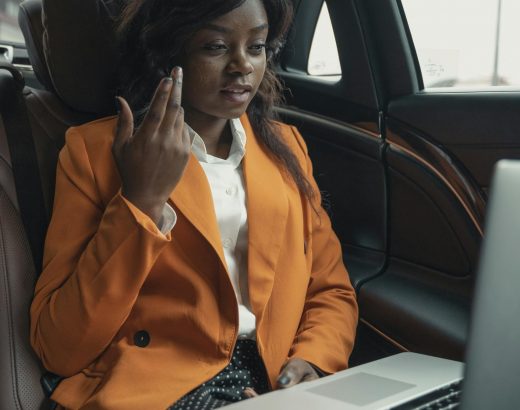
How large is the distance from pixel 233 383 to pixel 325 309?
255 mm

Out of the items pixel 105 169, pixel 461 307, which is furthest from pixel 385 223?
pixel 105 169

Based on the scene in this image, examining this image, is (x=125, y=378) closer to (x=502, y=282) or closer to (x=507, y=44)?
(x=502, y=282)

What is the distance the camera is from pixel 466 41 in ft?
5.71

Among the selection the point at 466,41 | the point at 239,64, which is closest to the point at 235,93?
the point at 239,64

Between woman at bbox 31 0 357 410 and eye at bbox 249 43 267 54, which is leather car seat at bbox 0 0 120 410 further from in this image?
eye at bbox 249 43 267 54

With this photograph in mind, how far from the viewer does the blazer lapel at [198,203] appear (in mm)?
1380

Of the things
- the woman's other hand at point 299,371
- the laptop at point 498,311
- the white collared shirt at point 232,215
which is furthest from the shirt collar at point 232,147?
the laptop at point 498,311

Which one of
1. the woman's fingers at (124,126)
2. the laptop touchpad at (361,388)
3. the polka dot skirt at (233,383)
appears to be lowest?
the polka dot skirt at (233,383)

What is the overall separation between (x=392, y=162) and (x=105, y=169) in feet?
2.19

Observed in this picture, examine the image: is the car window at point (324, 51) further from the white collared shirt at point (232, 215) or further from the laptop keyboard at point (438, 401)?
the laptop keyboard at point (438, 401)

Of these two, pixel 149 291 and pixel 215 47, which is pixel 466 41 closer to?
pixel 215 47

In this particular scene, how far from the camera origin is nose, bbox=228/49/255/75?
143cm

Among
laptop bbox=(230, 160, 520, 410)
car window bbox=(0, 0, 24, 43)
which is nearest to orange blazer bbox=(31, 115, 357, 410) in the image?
laptop bbox=(230, 160, 520, 410)

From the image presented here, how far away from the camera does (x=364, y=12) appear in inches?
71.1
